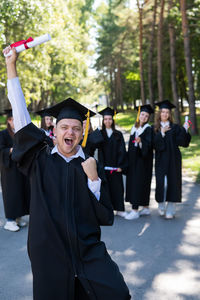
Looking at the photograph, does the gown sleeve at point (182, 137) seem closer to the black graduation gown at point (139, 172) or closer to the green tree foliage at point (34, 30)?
the black graduation gown at point (139, 172)

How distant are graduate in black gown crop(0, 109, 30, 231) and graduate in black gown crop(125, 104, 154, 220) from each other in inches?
84.0

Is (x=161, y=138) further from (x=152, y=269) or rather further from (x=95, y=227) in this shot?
(x=95, y=227)

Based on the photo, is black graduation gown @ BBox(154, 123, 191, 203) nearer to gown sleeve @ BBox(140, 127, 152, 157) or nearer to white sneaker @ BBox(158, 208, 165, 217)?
gown sleeve @ BBox(140, 127, 152, 157)

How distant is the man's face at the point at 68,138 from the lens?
2.85 m

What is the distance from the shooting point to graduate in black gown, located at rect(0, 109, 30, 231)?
657 cm

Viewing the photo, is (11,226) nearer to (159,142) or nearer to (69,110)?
(159,142)

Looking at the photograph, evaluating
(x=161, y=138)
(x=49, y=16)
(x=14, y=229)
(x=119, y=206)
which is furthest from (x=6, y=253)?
(x=49, y=16)

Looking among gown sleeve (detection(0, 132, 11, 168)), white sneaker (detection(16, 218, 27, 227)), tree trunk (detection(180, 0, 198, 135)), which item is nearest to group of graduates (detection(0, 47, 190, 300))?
gown sleeve (detection(0, 132, 11, 168))

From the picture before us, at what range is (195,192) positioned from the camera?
29.9ft

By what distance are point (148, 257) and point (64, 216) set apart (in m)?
2.95

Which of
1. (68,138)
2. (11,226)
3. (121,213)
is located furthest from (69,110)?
(121,213)

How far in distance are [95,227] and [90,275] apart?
36cm

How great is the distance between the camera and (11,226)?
659 cm

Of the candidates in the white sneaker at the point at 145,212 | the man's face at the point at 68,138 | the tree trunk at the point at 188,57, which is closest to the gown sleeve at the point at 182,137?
the white sneaker at the point at 145,212
